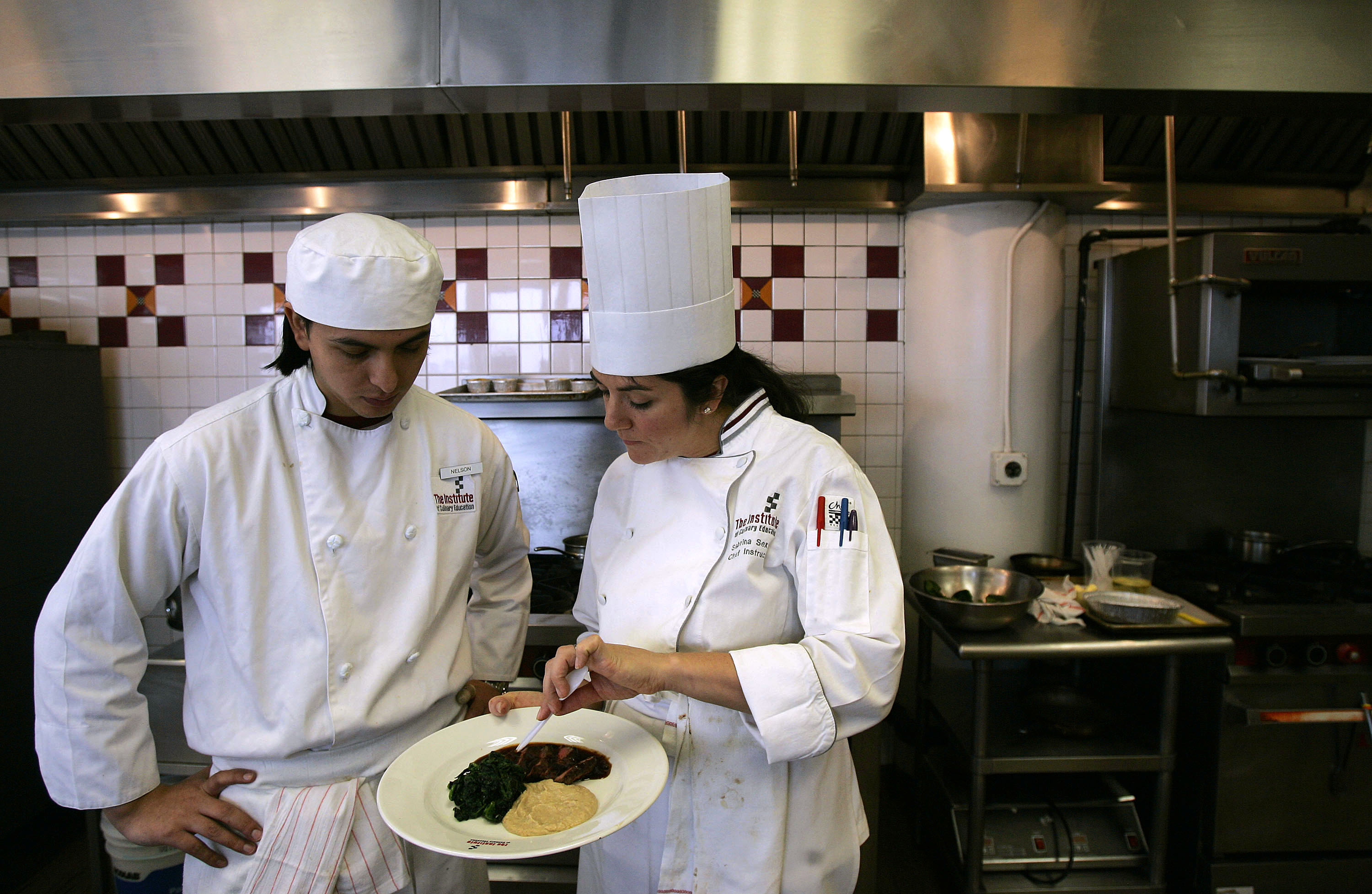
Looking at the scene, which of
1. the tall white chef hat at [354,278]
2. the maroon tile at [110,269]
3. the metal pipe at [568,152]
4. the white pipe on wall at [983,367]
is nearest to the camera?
the tall white chef hat at [354,278]

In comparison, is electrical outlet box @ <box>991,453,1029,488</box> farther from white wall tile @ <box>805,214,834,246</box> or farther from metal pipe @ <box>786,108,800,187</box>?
metal pipe @ <box>786,108,800,187</box>

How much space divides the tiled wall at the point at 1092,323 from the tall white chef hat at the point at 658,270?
2.25 m

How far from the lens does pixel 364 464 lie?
1399mm

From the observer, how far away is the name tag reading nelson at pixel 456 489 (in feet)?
4.79

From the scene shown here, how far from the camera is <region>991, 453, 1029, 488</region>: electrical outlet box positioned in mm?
2924

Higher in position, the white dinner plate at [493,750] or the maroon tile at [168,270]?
the maroon tile at [168,270]

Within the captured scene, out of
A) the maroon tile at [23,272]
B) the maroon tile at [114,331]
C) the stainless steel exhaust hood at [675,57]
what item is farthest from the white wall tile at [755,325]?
the maroon tile at [23,272]

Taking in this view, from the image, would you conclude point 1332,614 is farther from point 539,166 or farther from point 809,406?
point 539,166

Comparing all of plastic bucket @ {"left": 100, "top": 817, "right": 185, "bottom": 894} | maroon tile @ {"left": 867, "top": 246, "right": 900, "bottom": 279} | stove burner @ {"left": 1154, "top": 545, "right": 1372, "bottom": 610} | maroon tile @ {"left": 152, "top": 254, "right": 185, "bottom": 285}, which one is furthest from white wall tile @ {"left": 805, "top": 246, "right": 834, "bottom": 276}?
plastic bucket @ {"left": 100, "top": 817, "right": 185, "bottom": 894}

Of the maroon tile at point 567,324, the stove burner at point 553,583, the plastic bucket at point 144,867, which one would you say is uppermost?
the maroon tile at point 567,324

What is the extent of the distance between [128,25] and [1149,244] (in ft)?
10.9

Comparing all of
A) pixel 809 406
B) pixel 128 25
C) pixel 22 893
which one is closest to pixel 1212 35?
pixel 128 25

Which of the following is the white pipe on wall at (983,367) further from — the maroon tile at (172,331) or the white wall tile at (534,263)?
the maroon tile at (172,331)

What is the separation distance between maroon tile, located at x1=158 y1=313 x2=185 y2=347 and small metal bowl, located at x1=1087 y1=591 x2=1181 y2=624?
344 cm
